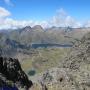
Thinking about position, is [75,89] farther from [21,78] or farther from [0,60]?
[0,60]

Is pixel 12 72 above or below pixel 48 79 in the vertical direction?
above

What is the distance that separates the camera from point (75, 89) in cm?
3459

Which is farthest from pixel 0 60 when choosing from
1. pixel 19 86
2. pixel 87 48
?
pixel 87 48

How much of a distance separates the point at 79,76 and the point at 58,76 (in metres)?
3.86

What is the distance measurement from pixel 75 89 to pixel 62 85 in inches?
70.1

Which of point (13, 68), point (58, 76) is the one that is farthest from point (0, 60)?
point (58, 76)

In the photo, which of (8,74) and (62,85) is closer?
(62,85)

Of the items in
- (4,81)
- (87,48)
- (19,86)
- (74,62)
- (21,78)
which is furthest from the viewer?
(87,48)

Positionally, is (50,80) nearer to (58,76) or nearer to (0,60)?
(58,76)

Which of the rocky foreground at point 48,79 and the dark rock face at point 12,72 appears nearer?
the rocky foreground at point 48,79

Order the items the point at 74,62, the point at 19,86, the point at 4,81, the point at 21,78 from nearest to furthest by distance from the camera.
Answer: the point at 4,81 → the point at 19,86 → the point at 21,78 → the point at 74,62

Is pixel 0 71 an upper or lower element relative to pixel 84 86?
upper

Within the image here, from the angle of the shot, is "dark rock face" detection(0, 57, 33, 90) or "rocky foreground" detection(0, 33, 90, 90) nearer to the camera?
"rocky foreground" detection(0, 33, 90, 90)

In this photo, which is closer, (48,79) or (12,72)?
(12,72)
